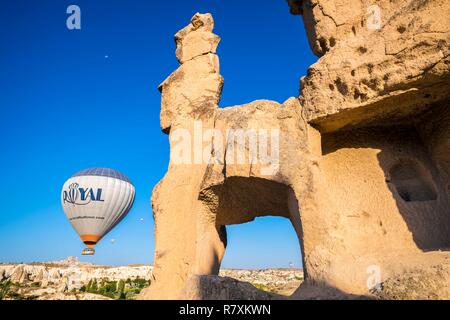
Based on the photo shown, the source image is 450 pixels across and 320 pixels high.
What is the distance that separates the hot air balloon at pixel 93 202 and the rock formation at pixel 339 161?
43.0 feet

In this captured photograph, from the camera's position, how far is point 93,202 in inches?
708

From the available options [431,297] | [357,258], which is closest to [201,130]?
[357,258]

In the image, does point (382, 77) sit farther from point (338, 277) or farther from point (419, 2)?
point (338, 277)

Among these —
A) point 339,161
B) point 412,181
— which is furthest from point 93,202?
point 412,181

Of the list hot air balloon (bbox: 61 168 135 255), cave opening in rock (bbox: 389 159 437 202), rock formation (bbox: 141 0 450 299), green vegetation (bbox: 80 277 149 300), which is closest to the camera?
rock formation (bbox: 141 0 450 299)

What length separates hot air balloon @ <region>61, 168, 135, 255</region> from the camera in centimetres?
1816

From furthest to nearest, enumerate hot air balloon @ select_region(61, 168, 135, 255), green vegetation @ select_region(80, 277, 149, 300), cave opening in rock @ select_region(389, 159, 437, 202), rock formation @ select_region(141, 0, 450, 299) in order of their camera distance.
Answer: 1. green vegetation @ select_region(80, 277, 149, 300)
2. hot air balloon @ select_region(61, 168, 135, 255)
3. cave opening in rock @ select_region(389, 159, 437, 202)
4. rock formation @ select_region(141, 0, 450, 299)

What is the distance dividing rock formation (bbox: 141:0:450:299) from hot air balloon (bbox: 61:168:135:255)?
13107 millimetres

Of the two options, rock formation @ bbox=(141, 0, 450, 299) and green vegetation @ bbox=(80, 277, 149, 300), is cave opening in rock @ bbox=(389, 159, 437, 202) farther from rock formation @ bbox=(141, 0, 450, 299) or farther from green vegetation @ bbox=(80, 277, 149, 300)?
green vegetation @ bbox=(80, 277, 149, 300)

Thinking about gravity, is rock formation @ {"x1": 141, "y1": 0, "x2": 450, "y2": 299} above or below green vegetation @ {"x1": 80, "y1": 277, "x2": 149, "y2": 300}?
above

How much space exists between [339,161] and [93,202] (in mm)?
15222

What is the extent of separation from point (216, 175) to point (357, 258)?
2641 millimetres

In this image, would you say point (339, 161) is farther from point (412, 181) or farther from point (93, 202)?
point (93, 202)

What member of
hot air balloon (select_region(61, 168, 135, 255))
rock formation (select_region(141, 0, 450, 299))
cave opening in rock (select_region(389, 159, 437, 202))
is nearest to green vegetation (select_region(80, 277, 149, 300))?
hot air balloon (select_region(61, 168, 135, 255))
